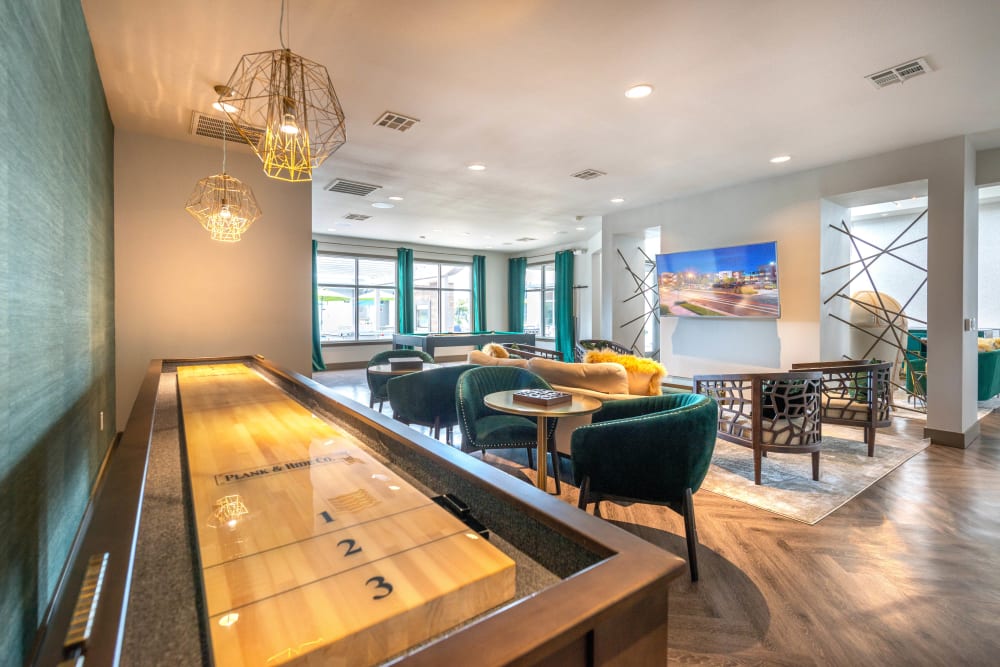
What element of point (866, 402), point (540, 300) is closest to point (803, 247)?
point (866, 402)

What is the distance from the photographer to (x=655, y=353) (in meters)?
8.14

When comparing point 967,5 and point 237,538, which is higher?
point 967,5

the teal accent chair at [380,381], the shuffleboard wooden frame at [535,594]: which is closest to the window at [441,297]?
the teal accent chair at [380,381]

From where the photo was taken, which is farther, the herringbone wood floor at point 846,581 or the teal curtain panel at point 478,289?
the teal curtain panel at point 478,289

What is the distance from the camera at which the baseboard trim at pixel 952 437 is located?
14.1 feet

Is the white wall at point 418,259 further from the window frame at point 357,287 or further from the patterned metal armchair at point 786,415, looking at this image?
the patterned metal armchair at point 786,415

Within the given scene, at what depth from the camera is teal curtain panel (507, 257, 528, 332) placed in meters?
12.1

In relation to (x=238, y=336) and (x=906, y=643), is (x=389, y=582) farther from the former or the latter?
(x=238, y=336)

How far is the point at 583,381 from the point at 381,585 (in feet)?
9.66

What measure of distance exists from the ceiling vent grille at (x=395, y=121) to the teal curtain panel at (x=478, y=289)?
7.72 m

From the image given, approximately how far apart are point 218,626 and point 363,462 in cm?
59

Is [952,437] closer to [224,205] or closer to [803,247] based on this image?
[803,247]

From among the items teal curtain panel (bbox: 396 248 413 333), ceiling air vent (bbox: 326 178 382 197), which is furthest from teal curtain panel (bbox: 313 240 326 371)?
ceiling air vent (bbox: 326 178 382 197)

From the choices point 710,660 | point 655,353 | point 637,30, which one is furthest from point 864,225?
point 710,660
